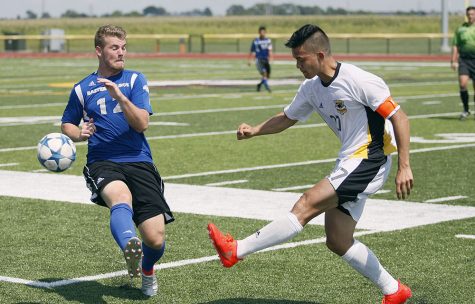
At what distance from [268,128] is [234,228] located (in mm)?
2707

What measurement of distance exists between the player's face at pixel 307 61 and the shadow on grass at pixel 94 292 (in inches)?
75.4

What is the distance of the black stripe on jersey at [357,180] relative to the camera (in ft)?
23.2

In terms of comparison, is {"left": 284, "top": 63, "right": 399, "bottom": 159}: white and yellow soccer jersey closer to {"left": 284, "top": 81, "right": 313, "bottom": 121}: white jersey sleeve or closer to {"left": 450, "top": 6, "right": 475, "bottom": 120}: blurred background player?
{"left": 284, "top": 81, "right": 313, "bottom": 121}: white jersey sleeve

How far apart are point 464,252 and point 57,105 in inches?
712

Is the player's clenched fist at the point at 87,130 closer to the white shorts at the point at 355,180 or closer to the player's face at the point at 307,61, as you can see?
the player's face at the point at 307,61

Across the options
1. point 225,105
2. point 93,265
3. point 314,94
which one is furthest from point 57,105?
point 314,94

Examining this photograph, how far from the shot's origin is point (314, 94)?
7410 mm

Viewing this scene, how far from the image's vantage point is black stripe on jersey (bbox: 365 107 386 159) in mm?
7219

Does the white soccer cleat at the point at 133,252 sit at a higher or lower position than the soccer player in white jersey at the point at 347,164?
lower

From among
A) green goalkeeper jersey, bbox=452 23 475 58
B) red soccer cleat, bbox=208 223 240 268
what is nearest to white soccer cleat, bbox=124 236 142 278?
red soccer cleat, bbox=208 223 240 268

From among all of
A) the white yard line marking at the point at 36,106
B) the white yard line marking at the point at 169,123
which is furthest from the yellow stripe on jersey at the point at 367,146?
the white yard line marking at the point at 36,106

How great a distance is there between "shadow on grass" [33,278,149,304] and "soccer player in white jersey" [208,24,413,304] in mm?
1039

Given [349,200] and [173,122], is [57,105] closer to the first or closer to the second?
[173,122]

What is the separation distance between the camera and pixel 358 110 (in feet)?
23.6
